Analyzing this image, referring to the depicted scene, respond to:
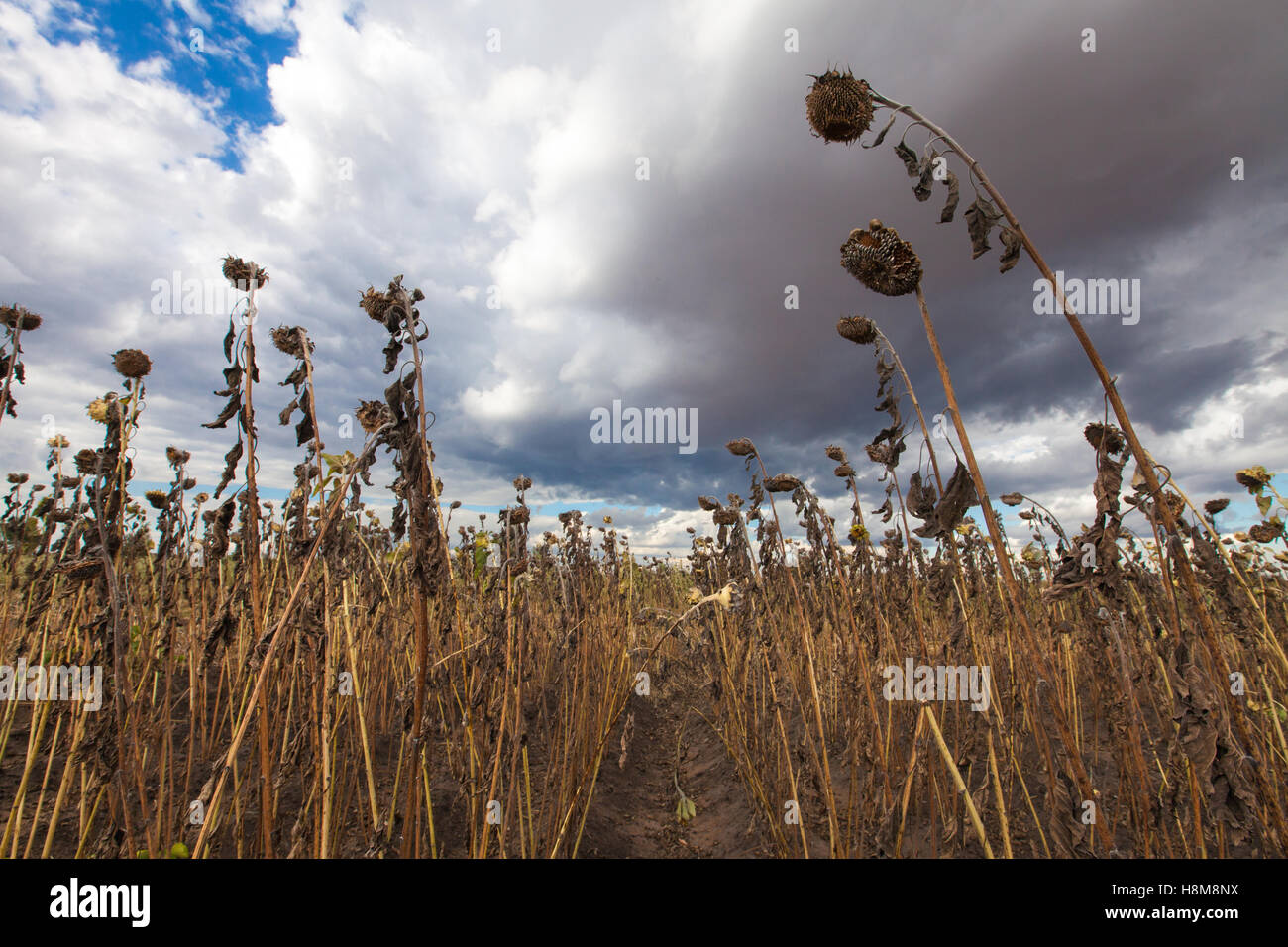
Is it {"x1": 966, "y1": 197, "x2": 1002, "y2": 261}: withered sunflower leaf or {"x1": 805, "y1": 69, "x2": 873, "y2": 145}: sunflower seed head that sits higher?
{"x1": 805, "y1": 69, "x2": 873, "y2": 145}: sunflower seed head

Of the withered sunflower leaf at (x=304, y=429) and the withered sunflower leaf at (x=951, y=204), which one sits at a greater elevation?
the withered sunflower leaf at (x=951, y=204)

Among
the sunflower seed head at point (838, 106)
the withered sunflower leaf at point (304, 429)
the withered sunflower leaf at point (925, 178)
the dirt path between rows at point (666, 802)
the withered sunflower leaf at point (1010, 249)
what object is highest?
the sunflower seed head at point (838, 106)

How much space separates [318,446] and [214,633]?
68 cm

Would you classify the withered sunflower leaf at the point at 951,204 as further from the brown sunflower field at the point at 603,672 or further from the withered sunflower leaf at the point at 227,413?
the withered sunflower leaf at the point at 227,413

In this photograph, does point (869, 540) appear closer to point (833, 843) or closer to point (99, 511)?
point (833, 843)

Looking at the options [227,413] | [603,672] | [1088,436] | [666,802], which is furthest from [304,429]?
[666,802]

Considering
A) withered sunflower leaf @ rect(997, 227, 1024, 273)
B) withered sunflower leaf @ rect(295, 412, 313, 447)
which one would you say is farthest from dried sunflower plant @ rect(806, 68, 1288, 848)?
withered sunflower leaf @ rect(295, 412, 313, 447)

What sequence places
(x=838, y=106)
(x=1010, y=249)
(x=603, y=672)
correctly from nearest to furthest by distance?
(x=1010, y=249)
(x=838, y=106)
(x=603, y=672)

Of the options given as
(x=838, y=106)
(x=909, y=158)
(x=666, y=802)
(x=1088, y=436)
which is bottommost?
(x=666, y=802)

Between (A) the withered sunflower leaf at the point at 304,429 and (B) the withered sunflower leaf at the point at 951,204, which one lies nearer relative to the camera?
(B) the withered sunflower leaf at the point at 951,204

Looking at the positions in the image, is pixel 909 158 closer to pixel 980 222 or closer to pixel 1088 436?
pixel 980 222

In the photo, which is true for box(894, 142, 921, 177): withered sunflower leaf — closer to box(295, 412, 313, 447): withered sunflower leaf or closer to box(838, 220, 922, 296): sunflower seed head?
box(838, 220, 922, 296): sunflower seed head

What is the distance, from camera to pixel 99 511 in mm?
1812

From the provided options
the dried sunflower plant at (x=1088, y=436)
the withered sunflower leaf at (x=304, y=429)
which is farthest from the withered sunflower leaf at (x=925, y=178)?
the withered sunflower leaf at (x=304, y=429)
